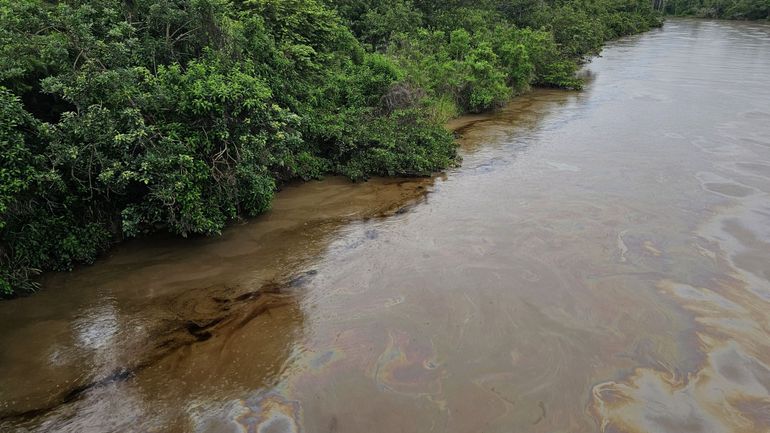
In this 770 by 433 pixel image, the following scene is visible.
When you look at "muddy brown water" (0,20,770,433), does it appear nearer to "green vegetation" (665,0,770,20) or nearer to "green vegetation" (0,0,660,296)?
"green vegetation" (0,0,660,296)

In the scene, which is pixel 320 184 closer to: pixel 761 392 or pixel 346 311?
pixel 346 311

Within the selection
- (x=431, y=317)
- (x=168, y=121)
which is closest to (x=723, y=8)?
(x=431, y=317)

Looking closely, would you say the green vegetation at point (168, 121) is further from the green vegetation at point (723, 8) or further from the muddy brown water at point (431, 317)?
the green vegetation at point (723, 8)

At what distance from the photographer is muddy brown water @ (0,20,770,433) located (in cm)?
553

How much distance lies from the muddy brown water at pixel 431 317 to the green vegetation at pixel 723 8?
46445mm

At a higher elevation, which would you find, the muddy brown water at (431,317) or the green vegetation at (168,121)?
the green vegetation at (168,121)

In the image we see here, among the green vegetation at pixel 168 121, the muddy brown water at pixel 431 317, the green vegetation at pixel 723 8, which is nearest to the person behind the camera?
the muddy brown water at pixel 431 317

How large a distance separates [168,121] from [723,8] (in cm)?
6045

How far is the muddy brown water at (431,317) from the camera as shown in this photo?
5.53 metres

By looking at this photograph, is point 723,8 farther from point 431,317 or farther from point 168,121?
point 168,121

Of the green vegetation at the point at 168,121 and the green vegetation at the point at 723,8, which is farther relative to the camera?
the green vegetation at the point at 723,8

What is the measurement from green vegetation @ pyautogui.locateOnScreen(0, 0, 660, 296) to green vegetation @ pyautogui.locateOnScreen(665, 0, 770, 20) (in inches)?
1934

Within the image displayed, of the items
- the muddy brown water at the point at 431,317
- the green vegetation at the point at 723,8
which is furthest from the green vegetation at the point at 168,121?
the green vegetation at the point at 723,8

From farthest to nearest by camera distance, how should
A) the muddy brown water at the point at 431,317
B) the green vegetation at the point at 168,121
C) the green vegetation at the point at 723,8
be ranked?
1. the green vegetation at the point at 723,8
2. the green vegetation at the point at 168,121
3. the muddy brown water at the point at 431,317
